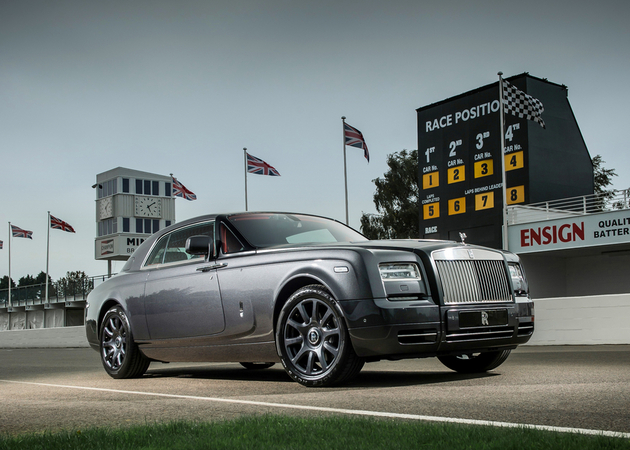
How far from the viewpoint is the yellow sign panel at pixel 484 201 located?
30.9 meters

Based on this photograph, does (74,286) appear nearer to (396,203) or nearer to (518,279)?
(396,203)

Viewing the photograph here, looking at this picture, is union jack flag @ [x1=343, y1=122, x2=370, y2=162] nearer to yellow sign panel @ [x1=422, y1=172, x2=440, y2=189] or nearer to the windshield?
yellow sign panel @ [x1=422, y1=172, x2=440, y2=189]

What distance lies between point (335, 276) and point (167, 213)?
71.1m

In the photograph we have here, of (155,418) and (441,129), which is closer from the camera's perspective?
(155,418)

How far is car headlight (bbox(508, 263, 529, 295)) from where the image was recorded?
6.83 m

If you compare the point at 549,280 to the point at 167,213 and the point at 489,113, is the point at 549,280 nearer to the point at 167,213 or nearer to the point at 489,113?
the point at 489,113

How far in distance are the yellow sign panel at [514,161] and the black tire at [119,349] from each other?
24.5 m

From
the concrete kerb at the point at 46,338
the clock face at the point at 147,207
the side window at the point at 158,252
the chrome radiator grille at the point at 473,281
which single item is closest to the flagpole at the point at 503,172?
the concrete kerb at the point at 46,338

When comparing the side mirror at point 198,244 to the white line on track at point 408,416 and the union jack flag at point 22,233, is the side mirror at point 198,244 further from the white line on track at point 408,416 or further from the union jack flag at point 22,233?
the union jack flag at point 22,233

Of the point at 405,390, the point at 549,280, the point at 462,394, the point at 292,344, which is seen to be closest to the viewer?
the point at 462,394

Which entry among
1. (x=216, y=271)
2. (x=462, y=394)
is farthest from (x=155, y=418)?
(x=216, y=271)

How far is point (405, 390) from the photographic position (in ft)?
18.8

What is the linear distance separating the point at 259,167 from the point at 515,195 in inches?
454

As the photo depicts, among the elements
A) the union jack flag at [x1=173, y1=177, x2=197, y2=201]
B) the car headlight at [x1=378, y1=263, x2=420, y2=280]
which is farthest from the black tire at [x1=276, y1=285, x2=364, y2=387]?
the union jack flag at [x1=173, y1=177, x2=197, y2=201]
